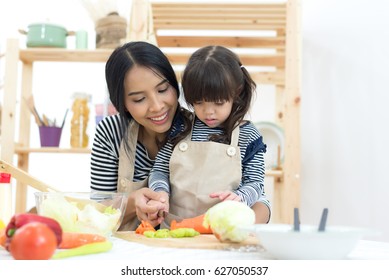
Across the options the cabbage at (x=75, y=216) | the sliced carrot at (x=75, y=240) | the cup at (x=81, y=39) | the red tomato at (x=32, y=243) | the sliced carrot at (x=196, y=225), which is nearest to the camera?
the red tomato at (x=32, y=243)

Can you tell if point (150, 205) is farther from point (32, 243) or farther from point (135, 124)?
point (32, 243)

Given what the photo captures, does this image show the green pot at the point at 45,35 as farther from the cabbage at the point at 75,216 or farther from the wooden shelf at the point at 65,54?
Result: the cabbage at the point at 75,216

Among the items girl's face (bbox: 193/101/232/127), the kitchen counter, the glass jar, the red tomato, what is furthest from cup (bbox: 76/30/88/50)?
the red tomato

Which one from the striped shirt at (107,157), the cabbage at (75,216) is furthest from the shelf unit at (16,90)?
the cabbage at (75,216)

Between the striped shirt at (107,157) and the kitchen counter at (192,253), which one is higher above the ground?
the striped shirt at (107,157)

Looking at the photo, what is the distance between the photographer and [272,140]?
255cm

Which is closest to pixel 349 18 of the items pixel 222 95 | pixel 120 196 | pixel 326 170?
pixel 326 170

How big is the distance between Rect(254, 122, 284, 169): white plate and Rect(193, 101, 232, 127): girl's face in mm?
1243

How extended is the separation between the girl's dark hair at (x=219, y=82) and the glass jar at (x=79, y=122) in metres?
1.35

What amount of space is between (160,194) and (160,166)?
19 cm

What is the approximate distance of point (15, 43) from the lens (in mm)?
2494

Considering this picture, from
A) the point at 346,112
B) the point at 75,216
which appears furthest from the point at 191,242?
the point at 346,112

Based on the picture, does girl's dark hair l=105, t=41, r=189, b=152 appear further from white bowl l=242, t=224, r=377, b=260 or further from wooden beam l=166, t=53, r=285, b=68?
wooden beam l=166, t=53, r=285, b=68

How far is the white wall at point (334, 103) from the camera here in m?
2.00
